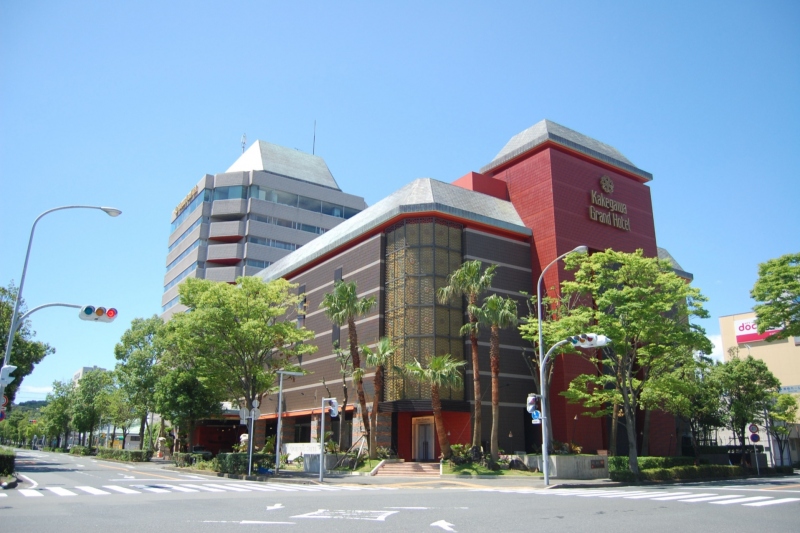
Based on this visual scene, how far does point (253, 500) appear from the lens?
58.0 feet

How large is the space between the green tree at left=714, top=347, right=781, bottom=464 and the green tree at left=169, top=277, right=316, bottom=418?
31266mm

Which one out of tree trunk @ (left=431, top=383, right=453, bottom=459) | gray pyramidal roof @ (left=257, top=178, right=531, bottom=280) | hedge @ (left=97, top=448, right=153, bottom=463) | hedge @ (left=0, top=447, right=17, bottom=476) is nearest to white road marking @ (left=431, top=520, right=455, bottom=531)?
tree trunk @ (left=431, top=383, right=453, bottom=459)

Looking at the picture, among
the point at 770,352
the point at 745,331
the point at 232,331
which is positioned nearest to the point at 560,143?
the point at 232,331

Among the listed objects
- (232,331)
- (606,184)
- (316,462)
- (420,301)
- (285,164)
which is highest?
(285,164)

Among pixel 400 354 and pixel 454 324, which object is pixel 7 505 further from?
pixel 454 324

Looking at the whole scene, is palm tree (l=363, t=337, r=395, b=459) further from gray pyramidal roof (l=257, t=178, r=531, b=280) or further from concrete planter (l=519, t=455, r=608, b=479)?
gray pyramidal roof (l=257, t=178, r=531, b=280)

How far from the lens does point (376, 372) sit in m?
40.0

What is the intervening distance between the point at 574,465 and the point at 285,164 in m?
A: 67.0

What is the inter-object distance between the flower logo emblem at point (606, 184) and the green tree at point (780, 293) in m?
20.9

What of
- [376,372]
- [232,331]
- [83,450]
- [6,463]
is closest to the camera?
[6,463]

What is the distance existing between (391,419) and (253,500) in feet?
78.1

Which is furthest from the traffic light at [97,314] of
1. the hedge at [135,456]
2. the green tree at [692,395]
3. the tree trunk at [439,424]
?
the hedge at [135,456]

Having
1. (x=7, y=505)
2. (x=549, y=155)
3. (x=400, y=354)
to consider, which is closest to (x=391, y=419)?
(x=400, y=354)

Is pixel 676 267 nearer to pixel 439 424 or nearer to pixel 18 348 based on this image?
pixel 439 424
